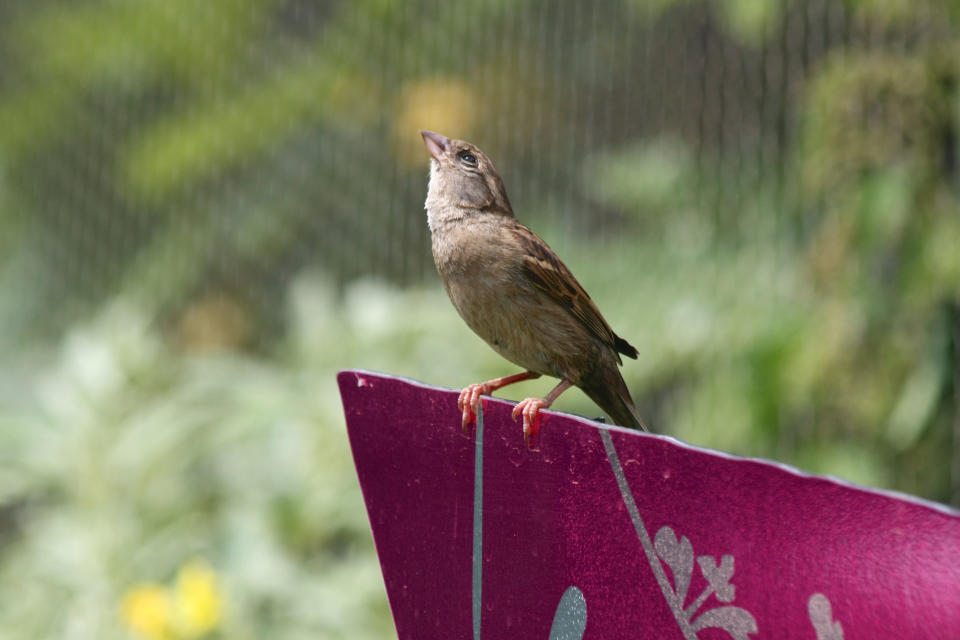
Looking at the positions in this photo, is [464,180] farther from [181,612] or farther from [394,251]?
[394,251]

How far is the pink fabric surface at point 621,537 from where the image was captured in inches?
27.9

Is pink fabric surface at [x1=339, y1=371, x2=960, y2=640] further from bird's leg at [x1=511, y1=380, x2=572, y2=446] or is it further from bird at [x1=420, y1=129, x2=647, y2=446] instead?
bird at [x1=420, y1=129, x2=647, y2=446]

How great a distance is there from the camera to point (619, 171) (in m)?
3.97

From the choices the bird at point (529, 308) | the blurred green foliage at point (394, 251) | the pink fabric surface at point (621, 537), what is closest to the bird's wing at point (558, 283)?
the bird at point (529, 308)

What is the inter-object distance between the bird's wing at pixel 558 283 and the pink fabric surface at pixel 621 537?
346mm

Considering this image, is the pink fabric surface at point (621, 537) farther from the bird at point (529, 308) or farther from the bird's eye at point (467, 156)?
the bird's eye at point (467, 156)

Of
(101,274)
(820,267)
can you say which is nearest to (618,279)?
(820,267)

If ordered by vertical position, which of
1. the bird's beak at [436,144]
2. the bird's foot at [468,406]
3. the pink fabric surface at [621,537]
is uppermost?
the bird's beak at [436,144]

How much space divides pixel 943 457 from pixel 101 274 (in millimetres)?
4067

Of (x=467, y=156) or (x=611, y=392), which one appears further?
(x=467, y=156)

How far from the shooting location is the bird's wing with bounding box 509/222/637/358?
1.32 metres

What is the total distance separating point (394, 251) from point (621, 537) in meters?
3.90

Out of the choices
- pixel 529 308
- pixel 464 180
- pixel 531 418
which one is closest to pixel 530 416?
pixel 531 418

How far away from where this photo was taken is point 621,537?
0.88 metres
